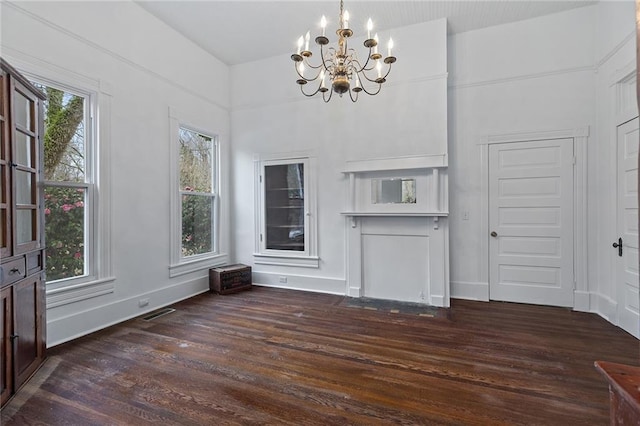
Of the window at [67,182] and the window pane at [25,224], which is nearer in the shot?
the window pane at [25,224]

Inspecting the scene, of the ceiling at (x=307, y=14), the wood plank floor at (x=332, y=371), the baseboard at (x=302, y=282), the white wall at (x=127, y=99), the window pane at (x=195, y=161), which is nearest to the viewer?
the wood plank floor at (x=332, y=371)

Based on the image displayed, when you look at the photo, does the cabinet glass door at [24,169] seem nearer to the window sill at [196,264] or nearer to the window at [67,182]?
the window at [67,182]

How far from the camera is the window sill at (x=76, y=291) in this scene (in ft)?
9.09

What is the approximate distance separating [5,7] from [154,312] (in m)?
3.10

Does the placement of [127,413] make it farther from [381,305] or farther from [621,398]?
[381,305]

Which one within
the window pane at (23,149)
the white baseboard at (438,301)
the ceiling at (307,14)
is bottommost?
the white baseboard at (438,301)

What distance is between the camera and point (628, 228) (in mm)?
3072

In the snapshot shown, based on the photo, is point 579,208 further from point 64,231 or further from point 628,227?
point 64,231

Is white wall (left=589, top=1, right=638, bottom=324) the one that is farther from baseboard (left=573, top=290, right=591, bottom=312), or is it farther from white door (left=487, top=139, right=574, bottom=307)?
white door (left=487, top=139, right=574, bottom=307)

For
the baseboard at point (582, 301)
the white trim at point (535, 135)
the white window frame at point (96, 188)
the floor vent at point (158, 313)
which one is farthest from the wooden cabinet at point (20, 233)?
the baseboard at point (582, 301)

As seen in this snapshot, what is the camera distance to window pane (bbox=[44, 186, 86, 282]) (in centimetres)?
283

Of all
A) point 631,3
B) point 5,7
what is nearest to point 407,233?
point 631,3

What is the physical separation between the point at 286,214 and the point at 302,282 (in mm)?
1057

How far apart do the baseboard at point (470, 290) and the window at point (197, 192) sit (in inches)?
139
